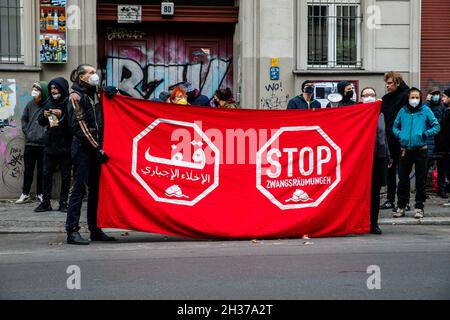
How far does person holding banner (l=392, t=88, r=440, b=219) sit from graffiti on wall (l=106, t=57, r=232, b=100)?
14.6 ft

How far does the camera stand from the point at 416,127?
12.1 meters

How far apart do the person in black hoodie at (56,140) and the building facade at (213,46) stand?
1275 millimetres

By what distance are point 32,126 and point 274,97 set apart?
420 centimetres

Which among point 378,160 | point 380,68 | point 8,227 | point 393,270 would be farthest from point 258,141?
point 380,68

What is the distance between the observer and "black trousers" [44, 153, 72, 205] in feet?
42.8

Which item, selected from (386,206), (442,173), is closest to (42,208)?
(386,206)

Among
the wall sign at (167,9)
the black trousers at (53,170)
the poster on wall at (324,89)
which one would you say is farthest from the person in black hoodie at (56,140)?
the poster on wall at (324,89)

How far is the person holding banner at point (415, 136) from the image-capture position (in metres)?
12.1

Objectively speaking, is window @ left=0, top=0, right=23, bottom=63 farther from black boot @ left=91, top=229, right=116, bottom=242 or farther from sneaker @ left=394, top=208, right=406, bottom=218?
sneaker @ left=394, top=208, right=406, bottom=218

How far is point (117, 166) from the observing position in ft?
32.7

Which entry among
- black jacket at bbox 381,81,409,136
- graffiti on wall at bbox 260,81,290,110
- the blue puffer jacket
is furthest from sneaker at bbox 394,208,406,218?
graffiti on wall at bbox 260,81,290,110

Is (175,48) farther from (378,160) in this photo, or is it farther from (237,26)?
(378,160)

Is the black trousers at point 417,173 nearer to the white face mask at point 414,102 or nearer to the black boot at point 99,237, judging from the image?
the white face mask at point 414,102

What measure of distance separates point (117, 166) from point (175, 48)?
593 centimetres
